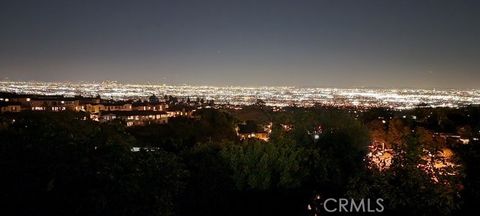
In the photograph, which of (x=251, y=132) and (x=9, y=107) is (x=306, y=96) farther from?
(x=9, y=107)

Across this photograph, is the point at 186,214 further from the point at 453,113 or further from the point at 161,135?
the point at 453,113

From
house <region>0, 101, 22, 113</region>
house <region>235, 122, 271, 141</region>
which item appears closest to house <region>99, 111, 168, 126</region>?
house <region>0, 101, 22, 113</region>

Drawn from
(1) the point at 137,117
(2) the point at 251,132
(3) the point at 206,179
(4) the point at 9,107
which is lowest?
(2) the point at 251,132

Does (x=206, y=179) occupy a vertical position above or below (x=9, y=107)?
above

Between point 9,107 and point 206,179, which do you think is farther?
point 9,107

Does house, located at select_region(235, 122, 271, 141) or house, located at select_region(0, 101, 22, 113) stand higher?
house, located at select_region(0, 101, 22, 113)

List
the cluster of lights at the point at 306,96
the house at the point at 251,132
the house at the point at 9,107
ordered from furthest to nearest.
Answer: the cluster of lights at the point at 306,96 < the house at the point at 9,107 < the house at the point at 251,132

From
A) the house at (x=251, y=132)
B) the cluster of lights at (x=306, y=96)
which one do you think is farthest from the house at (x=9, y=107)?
the cluster of lights at (x=306, y=96)

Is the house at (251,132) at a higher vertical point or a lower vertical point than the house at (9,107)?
lower

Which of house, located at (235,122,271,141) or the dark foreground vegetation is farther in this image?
house, located at (235,122,271,141)

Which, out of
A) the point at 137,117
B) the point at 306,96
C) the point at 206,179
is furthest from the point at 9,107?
the point at 306,96

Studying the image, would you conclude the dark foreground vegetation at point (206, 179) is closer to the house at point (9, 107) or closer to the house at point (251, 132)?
the house at point (251, 132)

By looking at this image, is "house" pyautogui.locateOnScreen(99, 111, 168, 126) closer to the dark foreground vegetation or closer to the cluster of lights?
the cluster of lights
